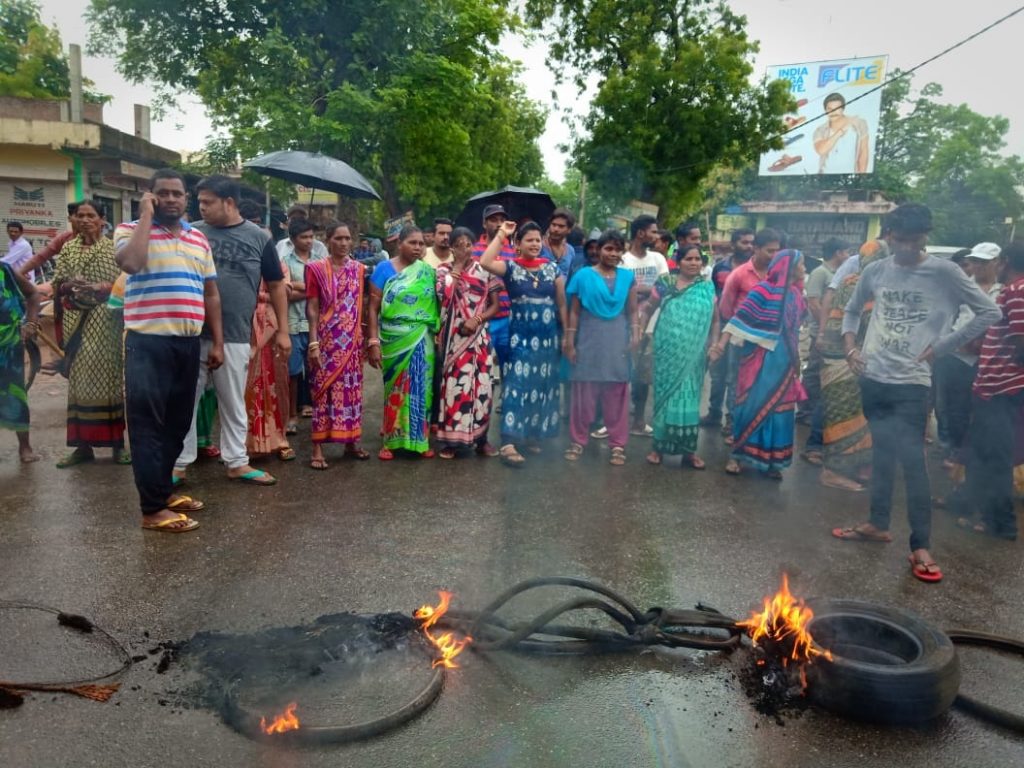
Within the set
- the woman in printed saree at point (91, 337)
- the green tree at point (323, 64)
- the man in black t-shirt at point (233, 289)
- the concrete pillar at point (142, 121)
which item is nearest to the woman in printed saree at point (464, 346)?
the man in black t-shirt at point (233, 289)

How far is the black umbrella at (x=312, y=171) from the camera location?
7.39m

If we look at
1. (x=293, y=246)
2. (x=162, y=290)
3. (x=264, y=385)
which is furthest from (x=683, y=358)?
(x=162, y=290)

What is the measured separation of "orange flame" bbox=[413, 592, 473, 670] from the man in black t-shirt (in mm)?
2365

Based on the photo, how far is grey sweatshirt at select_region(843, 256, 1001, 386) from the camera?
425 cm

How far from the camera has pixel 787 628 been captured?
3.04 m

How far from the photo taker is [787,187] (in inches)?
1374

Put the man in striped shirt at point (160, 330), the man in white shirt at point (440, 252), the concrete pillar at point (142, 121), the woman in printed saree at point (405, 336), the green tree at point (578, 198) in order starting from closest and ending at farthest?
1. the man in striped shirt at point (160, 330)
2. the woman in printed saree at point (405, 336)
3. the man in white shirt at point (440, 252)
4. the concrete pillar at point (142, 121)
5. the green tree at point (578, 198)

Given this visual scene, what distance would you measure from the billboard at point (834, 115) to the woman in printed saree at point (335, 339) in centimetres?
2599

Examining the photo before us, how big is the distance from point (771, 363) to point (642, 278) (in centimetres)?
204

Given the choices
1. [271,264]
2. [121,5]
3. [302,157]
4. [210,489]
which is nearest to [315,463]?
[210,489]

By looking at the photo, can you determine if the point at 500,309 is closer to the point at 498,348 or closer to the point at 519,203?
the point at 498,348

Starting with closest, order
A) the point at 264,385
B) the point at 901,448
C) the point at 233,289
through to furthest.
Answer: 1. the point at 901,448
2. the point at 233,289
3. the point at 264,385

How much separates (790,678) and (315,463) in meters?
3.81

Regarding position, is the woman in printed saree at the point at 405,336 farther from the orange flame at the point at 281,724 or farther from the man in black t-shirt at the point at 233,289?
the orange flame at the point at 281,724
